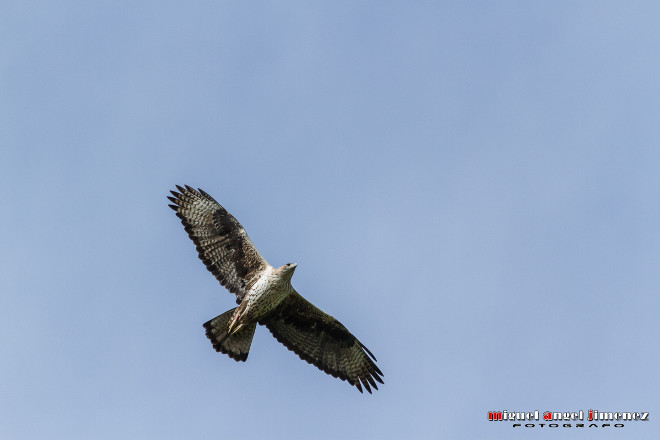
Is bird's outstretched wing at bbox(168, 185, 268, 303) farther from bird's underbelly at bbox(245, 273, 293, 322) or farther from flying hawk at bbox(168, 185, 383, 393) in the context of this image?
bird's underbelly at bbox(245, 273, 293, 322)

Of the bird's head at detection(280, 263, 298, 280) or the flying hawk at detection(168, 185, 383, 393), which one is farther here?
the flying hawk at detection(168, 185, 383, 393)

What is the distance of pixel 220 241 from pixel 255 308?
4.55ft

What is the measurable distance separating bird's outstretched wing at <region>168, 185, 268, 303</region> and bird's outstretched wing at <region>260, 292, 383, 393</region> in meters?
0.86

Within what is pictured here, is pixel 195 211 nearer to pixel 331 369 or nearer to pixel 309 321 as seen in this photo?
pixel 309 321

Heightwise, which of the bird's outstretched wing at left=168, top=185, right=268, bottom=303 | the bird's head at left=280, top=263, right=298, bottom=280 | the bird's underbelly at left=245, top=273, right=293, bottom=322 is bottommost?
the bird's underbelly at left=245, top=273, right=293, bottom=322

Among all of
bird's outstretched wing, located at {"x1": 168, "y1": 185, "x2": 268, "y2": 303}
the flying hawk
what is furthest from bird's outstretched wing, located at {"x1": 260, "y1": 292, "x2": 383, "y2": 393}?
bird's outstretched wing, located at {"x1": 168, "y1": 185, "x2": 268, "y2": 303}

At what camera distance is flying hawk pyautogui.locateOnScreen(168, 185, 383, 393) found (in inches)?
571

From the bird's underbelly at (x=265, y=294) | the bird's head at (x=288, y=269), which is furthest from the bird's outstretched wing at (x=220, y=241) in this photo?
the bird's head at (x=288, y=269)

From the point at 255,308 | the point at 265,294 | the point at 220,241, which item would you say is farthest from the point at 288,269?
the point at 220,241

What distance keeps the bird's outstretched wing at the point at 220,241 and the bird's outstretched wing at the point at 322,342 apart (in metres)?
0.86

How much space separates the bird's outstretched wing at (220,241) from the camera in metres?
14.8

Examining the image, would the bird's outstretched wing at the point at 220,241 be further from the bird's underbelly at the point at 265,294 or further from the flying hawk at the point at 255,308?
the bird's underbelly at the point at 265,294


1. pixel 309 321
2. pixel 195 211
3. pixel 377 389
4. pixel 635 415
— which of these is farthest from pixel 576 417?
pixel 195 211

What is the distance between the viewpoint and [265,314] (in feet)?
48.7
